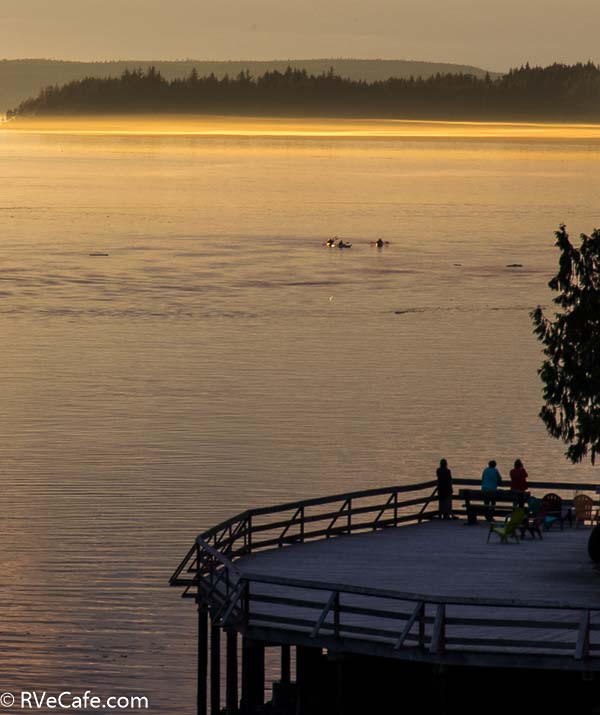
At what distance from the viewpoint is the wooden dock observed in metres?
24.7

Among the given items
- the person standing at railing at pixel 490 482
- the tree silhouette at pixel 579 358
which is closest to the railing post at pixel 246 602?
the tree silhouette at pixel 579 358

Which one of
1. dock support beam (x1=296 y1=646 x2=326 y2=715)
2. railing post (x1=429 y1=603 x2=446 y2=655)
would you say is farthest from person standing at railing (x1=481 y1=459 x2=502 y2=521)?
railing post (x1=429 y1=603 x2=446 y2=655)

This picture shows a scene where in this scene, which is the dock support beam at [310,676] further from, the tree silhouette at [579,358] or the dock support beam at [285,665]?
the tree silhouette at [579,358]

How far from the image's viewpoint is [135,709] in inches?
1252

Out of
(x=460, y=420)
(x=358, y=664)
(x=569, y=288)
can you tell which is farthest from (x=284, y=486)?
(x=358, y=664)

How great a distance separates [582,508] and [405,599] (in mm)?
9637

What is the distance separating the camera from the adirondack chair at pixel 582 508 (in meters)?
33.6

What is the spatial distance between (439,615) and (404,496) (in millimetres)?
22782

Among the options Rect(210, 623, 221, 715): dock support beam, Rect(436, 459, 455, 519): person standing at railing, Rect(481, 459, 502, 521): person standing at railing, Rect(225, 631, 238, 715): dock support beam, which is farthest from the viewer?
Rect(436, 459, 455, 519): person standing at railing

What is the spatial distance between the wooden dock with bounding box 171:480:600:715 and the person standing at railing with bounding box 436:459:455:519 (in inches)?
13.6

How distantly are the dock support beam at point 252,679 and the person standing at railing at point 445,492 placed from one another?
19.8 feet

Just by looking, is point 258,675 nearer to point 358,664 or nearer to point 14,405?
point 358,664

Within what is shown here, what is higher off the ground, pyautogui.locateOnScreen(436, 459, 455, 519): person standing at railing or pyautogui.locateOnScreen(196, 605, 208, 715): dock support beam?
pyautogui.locateOnScreen(436, 459, 455, 519): person standing at railing

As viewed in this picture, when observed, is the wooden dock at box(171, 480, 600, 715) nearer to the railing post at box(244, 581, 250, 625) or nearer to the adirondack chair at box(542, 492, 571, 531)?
the railing post at box(244, 581, 250, 625)
